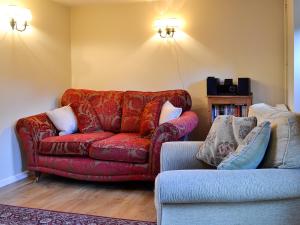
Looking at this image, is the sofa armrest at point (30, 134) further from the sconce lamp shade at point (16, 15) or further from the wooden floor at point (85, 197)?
the sconce lamp shade at point (16, 15)

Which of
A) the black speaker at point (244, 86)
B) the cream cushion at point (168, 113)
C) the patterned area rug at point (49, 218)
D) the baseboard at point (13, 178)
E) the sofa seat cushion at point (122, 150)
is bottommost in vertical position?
the patterned area rug at point (49, 218)

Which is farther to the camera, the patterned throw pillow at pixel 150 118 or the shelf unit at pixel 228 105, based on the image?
the shelf unit at pixel 228 105

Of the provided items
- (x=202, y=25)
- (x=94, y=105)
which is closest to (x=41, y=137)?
(x=94, y=105)

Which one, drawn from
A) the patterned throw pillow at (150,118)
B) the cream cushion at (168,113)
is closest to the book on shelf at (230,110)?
the cream cushion at (168,113)

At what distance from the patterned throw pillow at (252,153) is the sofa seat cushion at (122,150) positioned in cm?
154

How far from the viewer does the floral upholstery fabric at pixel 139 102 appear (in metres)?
4.13

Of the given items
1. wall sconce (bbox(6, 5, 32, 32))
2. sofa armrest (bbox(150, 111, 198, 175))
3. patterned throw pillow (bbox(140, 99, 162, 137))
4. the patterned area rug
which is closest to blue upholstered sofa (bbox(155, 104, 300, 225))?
the patterned area rug

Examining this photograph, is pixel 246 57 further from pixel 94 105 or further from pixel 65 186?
pixel 65 186

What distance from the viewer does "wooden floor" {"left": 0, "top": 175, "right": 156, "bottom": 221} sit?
2980 millimetres

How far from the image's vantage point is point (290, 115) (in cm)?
201

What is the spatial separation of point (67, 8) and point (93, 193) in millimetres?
2721

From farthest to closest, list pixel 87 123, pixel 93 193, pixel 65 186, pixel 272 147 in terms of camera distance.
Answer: pixel 87 123 < pixel 65 186 < pixel 93 193 < pixel 272 147

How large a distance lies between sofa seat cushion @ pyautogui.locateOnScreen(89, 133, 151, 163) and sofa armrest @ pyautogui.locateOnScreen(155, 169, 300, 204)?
1.64m

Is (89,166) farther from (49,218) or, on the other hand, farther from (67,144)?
(49,218)
